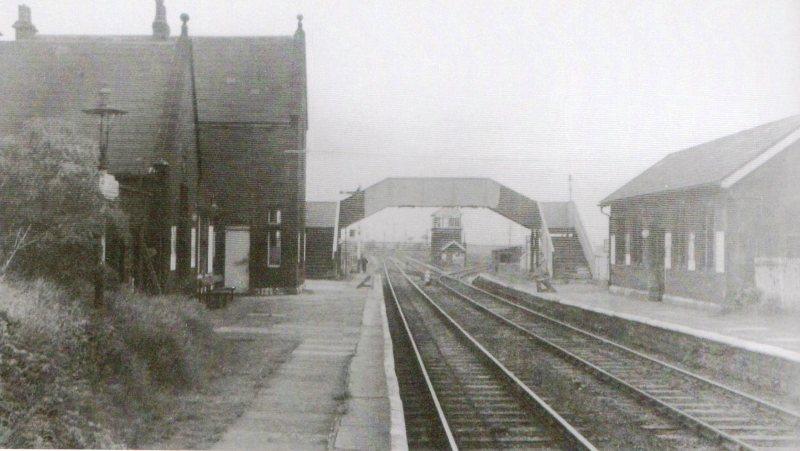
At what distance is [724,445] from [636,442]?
85 centimetres

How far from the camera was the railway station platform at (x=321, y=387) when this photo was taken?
294 inches

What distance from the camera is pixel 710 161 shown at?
22422mm

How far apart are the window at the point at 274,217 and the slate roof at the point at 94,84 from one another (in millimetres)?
2820

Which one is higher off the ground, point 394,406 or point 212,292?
point 212,292

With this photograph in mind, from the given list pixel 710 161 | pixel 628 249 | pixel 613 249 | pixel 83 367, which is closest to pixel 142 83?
pixel 83 367

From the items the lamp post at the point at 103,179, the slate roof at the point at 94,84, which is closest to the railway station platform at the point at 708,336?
the lamp post at the point at 103,179

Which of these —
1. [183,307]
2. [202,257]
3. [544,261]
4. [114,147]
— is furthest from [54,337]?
[544,261]

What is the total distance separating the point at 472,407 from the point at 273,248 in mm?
10720

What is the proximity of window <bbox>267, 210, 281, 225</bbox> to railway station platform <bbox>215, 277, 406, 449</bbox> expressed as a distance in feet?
7.29

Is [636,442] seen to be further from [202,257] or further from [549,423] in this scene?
[202,257]

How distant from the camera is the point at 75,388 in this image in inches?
255

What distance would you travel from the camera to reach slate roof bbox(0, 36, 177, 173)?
1168 centimetres

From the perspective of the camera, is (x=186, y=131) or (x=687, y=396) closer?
(x=687, y=396)

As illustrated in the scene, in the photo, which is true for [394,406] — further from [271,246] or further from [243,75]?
[271,246]
